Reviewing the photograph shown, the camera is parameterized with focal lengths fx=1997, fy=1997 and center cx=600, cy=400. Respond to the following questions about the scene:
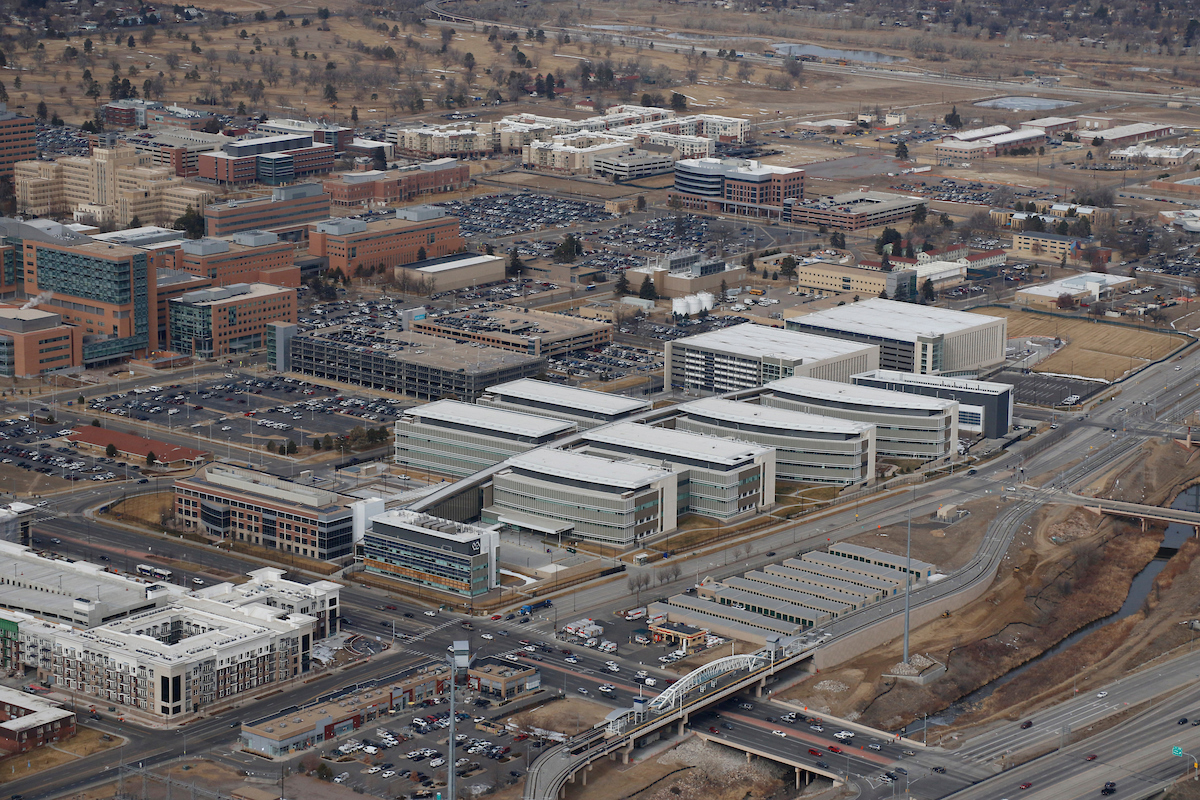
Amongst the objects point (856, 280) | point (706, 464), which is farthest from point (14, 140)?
point (706, 464)

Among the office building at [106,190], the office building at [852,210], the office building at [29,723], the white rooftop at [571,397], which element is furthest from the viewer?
the office building at [852,210]

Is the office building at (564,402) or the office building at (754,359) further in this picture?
the office building at (754,359)

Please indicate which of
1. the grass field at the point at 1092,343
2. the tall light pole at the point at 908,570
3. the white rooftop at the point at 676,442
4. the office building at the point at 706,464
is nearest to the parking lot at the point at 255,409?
the white rooftop at the point at 676,442

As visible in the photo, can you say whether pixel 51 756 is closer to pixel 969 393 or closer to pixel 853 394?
pixel 853 394

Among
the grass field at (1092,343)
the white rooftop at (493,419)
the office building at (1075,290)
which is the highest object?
the office building at (1075,290)

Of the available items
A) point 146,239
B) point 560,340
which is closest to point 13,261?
point 146,239

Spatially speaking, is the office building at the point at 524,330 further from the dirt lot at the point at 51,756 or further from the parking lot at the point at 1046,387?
the dirt lot at the point at 51,756

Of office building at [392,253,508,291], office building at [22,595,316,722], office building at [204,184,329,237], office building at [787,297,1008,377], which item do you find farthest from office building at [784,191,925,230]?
office building at [22,595,316,722]
